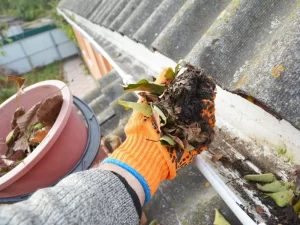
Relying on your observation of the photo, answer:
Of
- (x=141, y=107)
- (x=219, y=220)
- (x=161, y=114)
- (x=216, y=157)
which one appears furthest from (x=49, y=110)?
(x=219, y=220)

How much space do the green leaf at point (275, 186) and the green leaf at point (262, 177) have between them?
0.02 metres

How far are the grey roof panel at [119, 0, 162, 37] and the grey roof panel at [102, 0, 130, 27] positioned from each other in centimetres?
43

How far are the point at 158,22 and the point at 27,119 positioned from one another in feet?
3.08

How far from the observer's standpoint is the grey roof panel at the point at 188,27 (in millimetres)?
1328

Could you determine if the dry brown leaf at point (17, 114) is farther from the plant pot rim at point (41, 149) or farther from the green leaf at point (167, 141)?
the green leaf at point (167, 141)

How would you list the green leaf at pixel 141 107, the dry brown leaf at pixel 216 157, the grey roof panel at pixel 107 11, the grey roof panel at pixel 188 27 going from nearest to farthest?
the green leaf at pixel 141 107 → the dry brown leaf at pixel 216 157 → the grey roof panel at pixel 188 27 → the grey roof panel at pixel 107 11

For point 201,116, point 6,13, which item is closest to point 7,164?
point 201,116

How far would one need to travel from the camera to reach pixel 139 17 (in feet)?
6.34

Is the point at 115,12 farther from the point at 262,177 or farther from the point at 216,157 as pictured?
the point at 262,177

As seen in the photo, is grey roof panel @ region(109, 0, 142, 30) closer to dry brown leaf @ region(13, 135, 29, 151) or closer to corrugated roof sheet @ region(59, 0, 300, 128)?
corrugated roof sheet @ region(59, 0, 300, 128)

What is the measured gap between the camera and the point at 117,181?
948 mm

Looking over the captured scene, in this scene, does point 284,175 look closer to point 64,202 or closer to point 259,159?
point 259,159

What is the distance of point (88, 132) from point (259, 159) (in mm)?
958

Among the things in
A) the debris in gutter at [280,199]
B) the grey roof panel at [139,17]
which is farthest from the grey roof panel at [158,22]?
the debris in gutter at [280,199]
